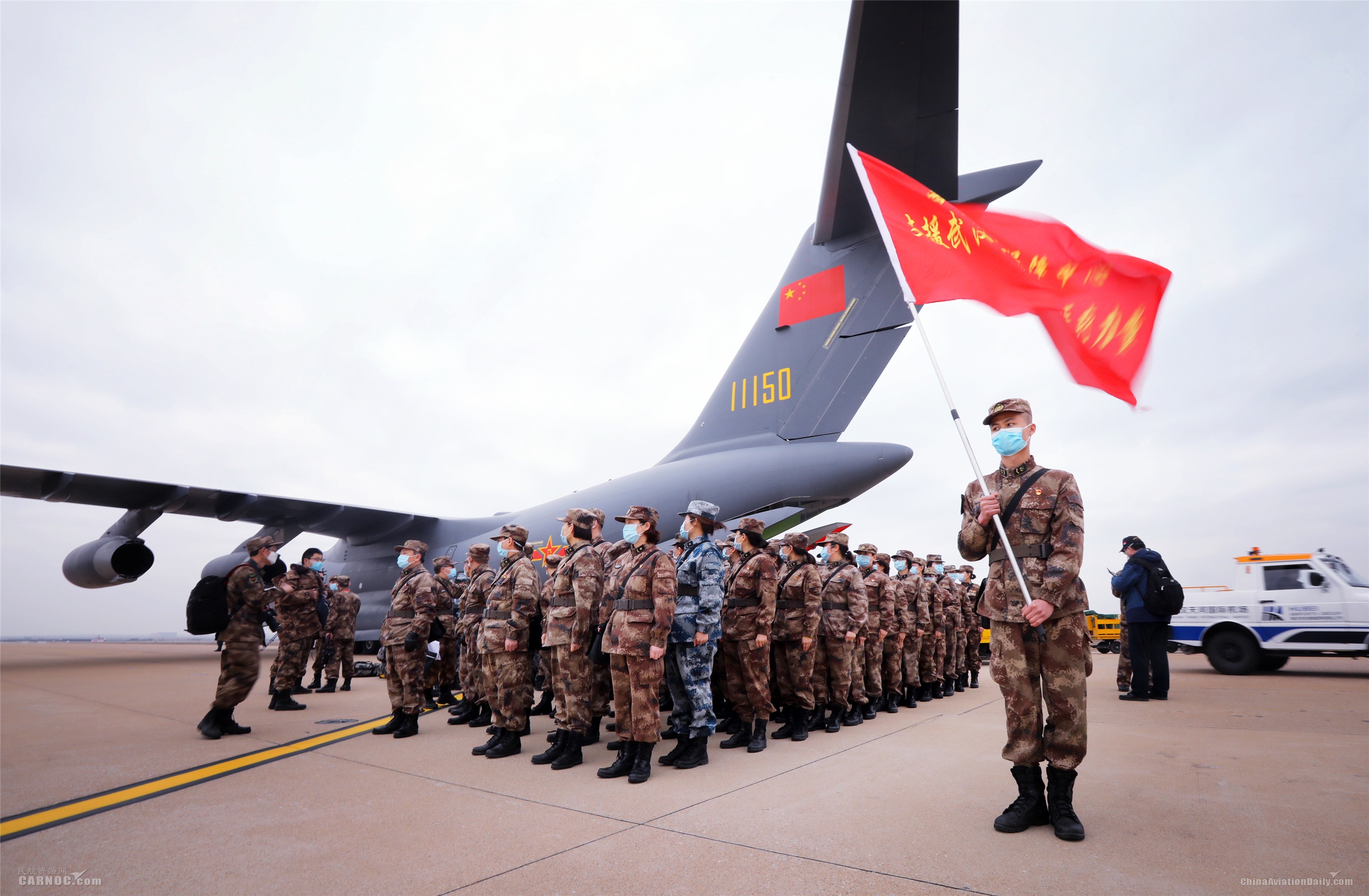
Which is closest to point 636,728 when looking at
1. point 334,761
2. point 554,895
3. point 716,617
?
point 716,617

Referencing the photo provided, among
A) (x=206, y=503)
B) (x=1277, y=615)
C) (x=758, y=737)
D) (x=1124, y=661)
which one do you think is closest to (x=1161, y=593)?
(x=1124, y=661)

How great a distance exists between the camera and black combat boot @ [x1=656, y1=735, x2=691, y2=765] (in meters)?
4.64

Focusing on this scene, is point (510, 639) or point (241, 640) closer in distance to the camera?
point (510, 639)

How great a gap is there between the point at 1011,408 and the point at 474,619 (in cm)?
522

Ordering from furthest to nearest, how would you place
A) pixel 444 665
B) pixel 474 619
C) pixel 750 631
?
pixel 444 665, pixel 474 619, pixel 750 631

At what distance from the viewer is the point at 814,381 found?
28.9 ft

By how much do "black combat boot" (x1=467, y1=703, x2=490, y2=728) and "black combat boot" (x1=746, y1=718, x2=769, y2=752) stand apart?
107 inches

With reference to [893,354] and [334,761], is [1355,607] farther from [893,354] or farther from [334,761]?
[334,761]

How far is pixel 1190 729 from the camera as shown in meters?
5.31

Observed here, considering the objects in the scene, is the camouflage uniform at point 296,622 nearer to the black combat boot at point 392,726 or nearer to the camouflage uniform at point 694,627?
the black combat boot at point 392,726

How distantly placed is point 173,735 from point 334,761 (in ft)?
7.05

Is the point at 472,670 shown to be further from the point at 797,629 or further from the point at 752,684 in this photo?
Answer: the point at 797,629

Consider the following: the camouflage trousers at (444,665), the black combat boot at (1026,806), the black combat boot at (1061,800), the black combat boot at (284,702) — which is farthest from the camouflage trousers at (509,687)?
the black combat boot at (284,702)

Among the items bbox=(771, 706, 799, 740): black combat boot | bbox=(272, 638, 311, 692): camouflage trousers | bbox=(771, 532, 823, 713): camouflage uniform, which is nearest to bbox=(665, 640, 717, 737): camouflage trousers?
bbox=(771, 532, 823, 713): camouflage uniform
